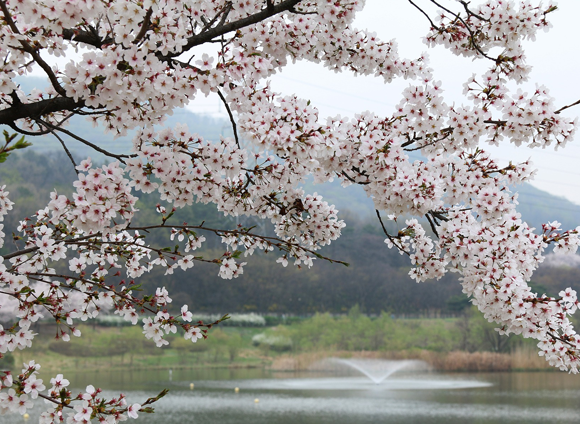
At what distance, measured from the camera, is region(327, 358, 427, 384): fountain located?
28.5 m

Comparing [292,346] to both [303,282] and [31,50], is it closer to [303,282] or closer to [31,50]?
[303,282]

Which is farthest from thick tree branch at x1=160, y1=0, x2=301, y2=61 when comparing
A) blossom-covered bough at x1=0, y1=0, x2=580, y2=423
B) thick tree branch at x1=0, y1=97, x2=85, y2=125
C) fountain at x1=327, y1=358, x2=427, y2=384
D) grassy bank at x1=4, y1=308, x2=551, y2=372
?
grassy bank at x1=4, y1=308, x2=551, y2=372

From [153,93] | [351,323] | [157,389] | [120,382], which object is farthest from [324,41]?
[351,323]

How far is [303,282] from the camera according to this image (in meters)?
46.2

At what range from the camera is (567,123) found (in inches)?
131

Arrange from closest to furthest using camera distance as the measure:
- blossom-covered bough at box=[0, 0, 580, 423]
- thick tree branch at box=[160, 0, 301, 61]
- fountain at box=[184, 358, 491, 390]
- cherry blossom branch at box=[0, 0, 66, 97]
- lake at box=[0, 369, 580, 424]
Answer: cherry blossom branch at box=[0, 0, 66, 97] → blossom-covered bough at box=[0, 0, 580, 423] → thick tree branch at box=[160, 0, 301, 61] → lake at box=[0, 369, 580, 424] → fountain at box=[184, 358, 491, 390]

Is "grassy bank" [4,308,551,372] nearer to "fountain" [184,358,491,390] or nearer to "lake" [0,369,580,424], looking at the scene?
"fountain" [184,358,491,390]

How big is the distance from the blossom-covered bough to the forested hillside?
125 feet

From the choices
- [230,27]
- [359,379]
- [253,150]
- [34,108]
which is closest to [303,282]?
[359,379]

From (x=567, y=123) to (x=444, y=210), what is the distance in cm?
88

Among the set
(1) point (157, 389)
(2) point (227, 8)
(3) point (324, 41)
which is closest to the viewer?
(2) point (227, 8)

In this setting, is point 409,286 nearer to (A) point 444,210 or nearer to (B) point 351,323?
(B) point 351,323

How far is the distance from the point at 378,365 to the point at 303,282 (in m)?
16.8

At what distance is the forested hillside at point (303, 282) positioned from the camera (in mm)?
44344
